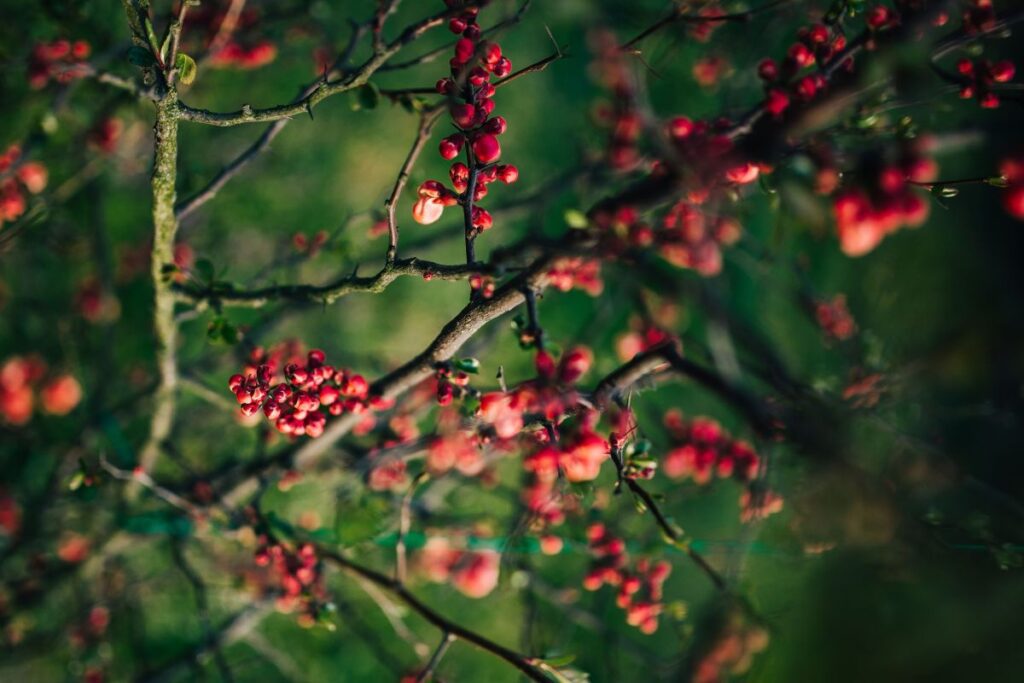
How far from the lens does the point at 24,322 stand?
4.08 meters

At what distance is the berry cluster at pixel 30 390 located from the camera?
11.6 feet

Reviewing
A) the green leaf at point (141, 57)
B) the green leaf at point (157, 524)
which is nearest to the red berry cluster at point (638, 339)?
the green leaf at point (141, 57)

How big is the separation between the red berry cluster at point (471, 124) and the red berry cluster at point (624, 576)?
1.65 m

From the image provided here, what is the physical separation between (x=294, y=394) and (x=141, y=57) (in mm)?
1040

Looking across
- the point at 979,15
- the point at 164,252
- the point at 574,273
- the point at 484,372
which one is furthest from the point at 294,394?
the point at 484,372

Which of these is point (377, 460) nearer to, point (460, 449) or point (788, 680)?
point (460, 449)

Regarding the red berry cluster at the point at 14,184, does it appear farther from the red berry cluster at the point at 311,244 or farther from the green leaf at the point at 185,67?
the green leaf at the point at 185,67

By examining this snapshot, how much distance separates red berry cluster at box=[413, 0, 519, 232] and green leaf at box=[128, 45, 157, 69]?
0.81m

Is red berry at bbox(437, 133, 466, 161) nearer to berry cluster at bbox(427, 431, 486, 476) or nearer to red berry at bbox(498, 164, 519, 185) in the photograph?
red berry at bbox(498, 164, 519, 185)

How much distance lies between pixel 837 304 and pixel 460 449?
8.72 feet

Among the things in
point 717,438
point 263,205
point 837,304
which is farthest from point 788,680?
point 263,205

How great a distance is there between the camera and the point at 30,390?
3.79 meters

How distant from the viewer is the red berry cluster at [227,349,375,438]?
1830 mm

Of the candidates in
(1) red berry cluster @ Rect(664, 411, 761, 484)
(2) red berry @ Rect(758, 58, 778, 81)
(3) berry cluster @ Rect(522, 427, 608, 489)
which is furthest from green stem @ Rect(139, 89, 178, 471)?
(1) red berry cluster @ Rect(664, 411, 761, 484)
